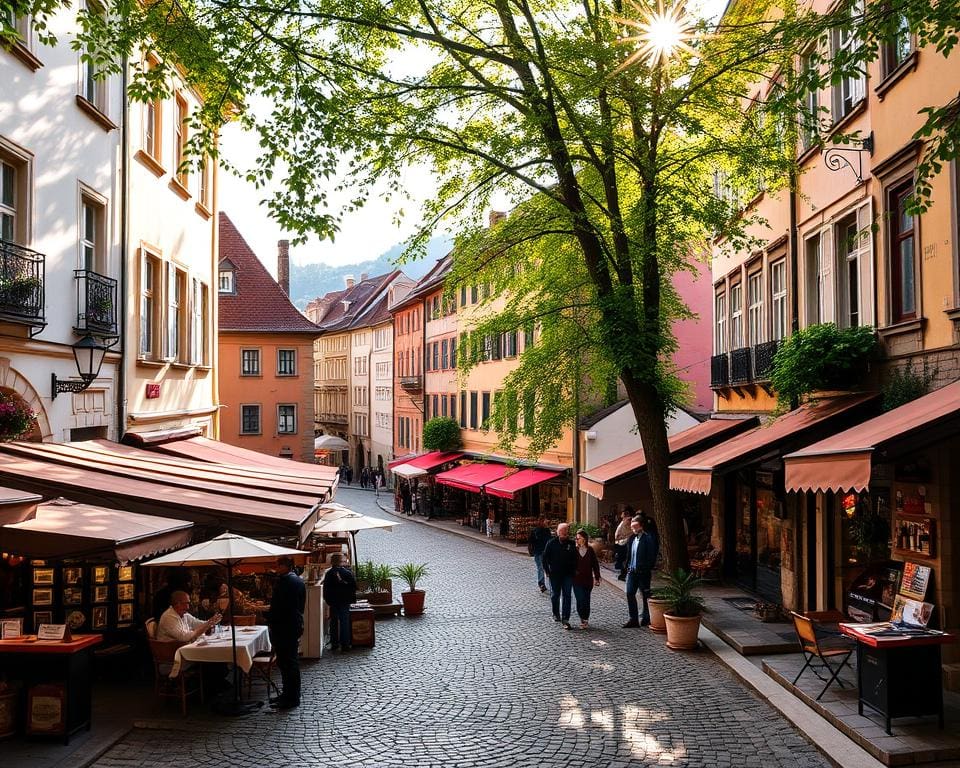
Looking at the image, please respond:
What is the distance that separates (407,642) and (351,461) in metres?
64.0

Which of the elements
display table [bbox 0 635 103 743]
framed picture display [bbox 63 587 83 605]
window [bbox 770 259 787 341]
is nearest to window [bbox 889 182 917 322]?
window [bbox 770 259 787 341]

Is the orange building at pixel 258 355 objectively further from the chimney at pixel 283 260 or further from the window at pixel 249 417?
the chimney at pixel 283 260

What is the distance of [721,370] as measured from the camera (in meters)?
22.3

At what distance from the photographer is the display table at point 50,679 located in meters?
9.20

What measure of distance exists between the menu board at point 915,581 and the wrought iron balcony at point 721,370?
10.2m

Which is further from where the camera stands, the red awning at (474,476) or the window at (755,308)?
the red awning at (474,476)

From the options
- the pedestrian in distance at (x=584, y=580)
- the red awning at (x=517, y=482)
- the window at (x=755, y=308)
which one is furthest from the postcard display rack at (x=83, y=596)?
the red awning at (x=517, y=482)

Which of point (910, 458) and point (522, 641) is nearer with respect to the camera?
point (910, 458)

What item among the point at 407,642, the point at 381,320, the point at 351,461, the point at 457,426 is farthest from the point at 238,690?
the point at 351,461

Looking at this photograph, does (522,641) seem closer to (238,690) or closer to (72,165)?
(238,690)

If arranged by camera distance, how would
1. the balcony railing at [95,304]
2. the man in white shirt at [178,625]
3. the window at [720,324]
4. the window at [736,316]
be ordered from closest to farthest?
the man in white shirt at [178,625] → the balcony railing at [95,304] → the window at [736,316] → the window at [720,324]

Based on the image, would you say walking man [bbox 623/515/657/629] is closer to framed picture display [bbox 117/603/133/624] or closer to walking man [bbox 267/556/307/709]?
walking man [bbox 267/556/307/709]

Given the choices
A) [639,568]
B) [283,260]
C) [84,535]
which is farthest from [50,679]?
[283,260]

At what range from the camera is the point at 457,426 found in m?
45.2
